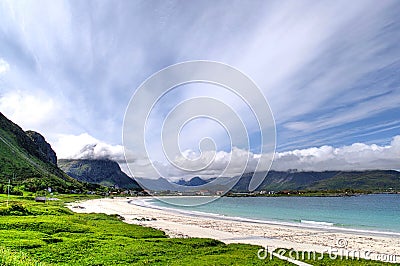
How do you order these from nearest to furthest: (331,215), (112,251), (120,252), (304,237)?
(120,252), (112,251), (304,237), (331,215)

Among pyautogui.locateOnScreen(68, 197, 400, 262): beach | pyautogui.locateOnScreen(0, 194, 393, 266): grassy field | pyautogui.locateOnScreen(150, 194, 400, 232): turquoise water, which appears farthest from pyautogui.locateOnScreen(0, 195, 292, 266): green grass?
pyautogui.locateOnScreen(150, 194, 400, 232): turquoise water

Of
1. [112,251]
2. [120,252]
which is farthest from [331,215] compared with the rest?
[112,251]

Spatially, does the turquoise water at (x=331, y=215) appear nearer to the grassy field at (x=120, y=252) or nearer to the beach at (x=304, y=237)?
the beach at (x=304, y=237)

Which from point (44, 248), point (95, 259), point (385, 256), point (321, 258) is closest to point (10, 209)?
point (44, 248)

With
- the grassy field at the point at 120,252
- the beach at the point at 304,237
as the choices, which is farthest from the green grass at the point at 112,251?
the beach at the point at 304,237

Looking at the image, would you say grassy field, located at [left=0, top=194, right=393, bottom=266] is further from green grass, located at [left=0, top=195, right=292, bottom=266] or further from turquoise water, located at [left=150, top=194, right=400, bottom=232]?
turquoise water, located at [left=150, top=194, right=400, bottom=232]

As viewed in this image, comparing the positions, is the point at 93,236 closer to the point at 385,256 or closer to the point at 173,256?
the point at 173,256

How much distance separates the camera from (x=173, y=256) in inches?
894

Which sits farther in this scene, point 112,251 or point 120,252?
point 112,251

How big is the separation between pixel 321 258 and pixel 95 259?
17.1m

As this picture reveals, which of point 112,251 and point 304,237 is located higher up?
point 112,251

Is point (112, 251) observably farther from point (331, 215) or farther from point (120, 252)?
point (331, 215)

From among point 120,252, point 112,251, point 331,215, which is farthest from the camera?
point 331,215

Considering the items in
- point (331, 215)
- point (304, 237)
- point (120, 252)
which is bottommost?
point (331, 215)
